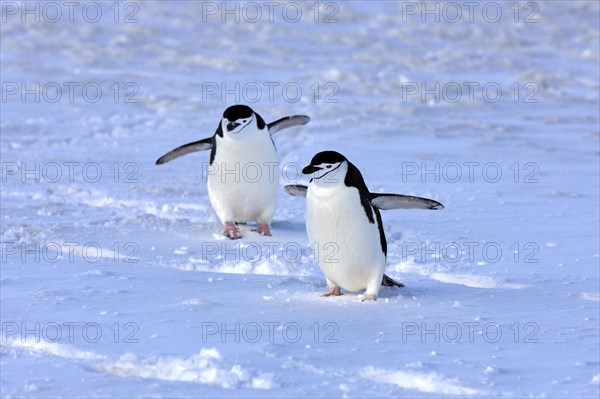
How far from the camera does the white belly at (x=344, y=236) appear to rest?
13.2 ft

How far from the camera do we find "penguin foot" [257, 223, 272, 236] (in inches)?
217

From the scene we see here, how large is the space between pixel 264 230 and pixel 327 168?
163 cm

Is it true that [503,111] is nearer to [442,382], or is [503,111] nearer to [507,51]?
[507,51]

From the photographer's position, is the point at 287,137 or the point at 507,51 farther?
the point at 507,51

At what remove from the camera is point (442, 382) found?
10.0ft

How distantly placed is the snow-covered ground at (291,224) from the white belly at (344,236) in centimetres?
14

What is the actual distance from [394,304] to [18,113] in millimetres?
6205

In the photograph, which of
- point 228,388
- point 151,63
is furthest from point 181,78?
point 228,388

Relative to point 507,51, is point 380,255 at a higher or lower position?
higher
